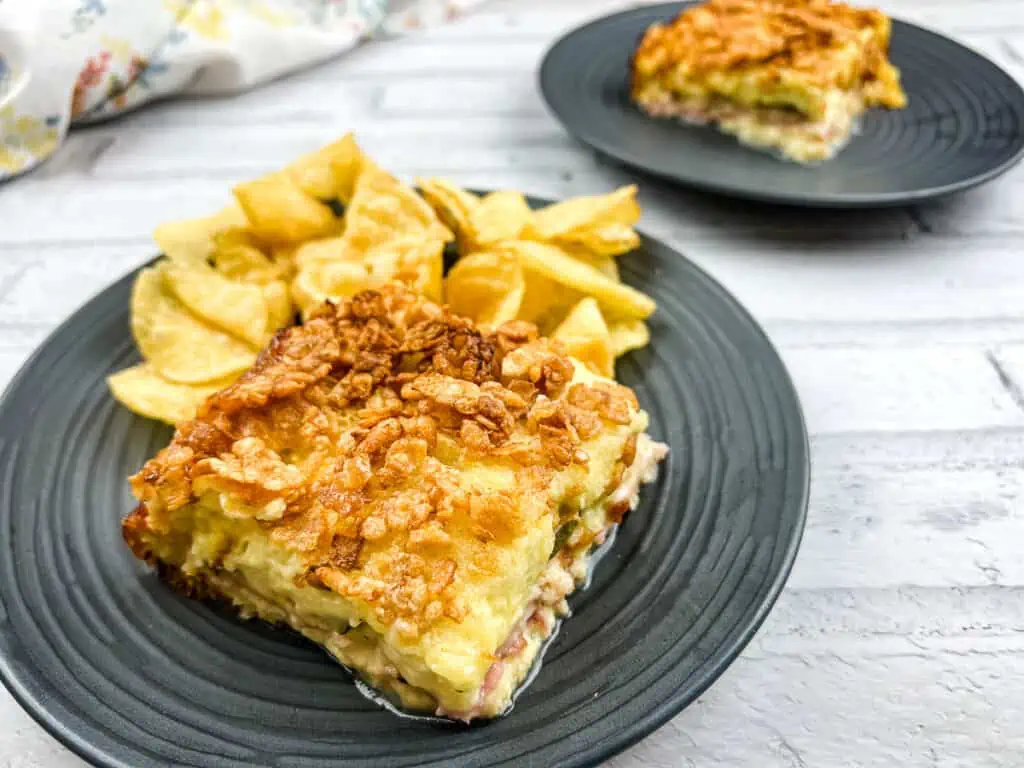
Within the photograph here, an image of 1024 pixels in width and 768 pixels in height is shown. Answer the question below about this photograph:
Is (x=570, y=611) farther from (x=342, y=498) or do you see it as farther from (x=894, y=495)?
(x=894, y=495)

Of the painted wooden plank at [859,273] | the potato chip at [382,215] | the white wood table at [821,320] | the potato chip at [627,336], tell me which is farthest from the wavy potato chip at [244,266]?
the painted wooden plank at [859,273]

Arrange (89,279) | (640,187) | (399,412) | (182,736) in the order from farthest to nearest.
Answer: (640,187)
(89,279)
(399,412)
(182,736)

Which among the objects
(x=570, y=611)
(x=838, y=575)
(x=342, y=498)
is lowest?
(x=838, y=575)

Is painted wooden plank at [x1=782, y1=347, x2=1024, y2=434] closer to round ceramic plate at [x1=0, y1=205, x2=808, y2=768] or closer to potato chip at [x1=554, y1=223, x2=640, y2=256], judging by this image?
round ceramic plate at [x1=0, y1=205, x2=808, y2=768]

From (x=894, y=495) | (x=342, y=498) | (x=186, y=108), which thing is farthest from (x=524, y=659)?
(x=186, y=108)

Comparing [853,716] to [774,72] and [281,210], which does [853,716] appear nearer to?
[281,210]

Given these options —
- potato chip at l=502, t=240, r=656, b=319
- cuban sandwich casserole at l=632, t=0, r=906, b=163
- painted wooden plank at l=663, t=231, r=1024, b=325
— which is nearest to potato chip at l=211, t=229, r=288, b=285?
potato chip at l=502, t=240, r=656, b=319

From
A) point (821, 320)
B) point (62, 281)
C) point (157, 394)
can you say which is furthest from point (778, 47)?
point (62, 281)
